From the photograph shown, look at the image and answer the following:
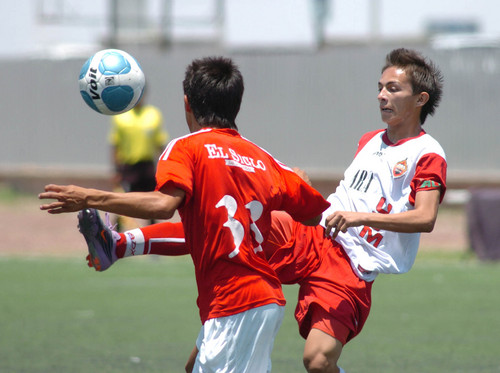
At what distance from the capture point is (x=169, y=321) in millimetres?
8570

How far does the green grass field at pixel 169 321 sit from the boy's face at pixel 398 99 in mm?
2235

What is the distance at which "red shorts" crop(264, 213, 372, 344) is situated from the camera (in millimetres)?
4980

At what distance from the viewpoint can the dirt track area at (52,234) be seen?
545 inches

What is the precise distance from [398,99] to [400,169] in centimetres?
39

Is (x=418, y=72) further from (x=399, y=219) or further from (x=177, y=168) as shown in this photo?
(x=177, y=168)

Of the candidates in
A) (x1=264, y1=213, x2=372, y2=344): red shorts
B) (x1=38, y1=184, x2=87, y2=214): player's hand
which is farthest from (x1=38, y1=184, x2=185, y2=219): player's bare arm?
(x1=264, y1=213, x2=372, y2=344): red shorts

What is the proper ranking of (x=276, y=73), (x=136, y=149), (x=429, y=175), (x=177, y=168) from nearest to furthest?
(x=177, y=168), (x=429, y=175), (x=136, y=149), (x=276, y=73)

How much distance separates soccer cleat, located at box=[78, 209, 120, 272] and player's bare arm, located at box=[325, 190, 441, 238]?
3.58ft

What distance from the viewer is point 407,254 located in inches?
202

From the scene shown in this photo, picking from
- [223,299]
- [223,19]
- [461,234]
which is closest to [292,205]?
[223,299]

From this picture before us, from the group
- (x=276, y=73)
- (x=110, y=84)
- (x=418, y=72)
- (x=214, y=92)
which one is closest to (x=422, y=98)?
(x=418, y=72)

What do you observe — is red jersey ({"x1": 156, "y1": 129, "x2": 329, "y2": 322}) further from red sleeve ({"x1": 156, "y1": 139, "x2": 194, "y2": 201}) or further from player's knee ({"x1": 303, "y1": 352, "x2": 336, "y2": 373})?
player's knee ({"x1": 303, "y1": 352, "x2": 336, "y2": 373})

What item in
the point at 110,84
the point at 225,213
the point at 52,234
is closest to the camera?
the point at 225,213

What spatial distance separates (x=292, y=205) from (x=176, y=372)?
8.39 ft
